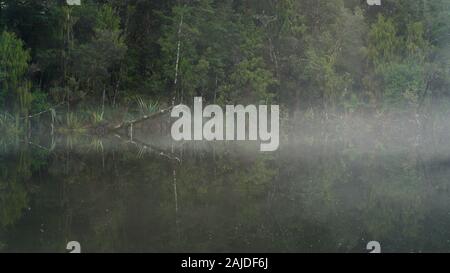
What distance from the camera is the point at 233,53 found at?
27.0 meters

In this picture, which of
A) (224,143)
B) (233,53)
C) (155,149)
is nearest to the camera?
(155,149)

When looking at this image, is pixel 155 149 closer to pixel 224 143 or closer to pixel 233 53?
pixel 224 143

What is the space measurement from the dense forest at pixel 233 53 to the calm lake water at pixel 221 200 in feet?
27.1

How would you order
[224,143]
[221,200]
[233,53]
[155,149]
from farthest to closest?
[233,53] → [224,143] → [155,149] → [221,200]

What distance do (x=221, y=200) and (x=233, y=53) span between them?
1867 centimetres

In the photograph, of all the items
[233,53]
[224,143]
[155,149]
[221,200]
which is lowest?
[224,143]

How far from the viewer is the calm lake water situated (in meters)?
6.43

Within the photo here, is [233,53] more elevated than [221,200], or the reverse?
[233,53]

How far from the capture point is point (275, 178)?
1112 cm

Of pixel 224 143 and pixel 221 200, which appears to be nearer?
pixel 221 200

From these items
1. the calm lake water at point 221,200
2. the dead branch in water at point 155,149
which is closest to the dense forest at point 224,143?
the calm lake water at point 221,200

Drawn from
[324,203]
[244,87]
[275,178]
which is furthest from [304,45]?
[324,203]

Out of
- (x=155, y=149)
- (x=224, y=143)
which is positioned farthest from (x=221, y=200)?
(x=224, y=143)
